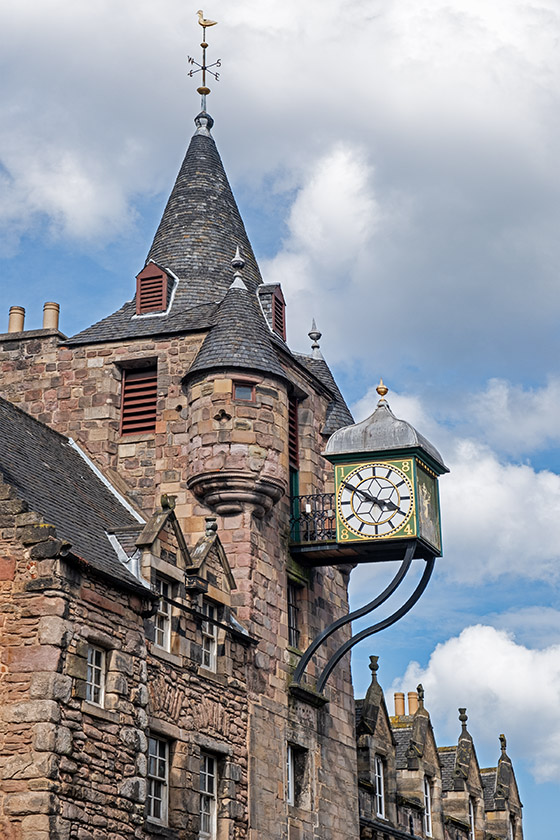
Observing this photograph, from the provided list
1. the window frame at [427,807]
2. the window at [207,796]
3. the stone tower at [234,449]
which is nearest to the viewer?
the window at [207,796]

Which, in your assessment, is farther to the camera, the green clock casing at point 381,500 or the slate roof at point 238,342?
the green clock casing at point 381,500

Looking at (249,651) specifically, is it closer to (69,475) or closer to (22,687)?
(69,475)

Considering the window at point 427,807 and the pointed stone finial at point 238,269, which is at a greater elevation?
the pointed stone finial at point 238,269

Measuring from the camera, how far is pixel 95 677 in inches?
837

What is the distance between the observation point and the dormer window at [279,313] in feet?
103

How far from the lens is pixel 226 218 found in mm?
33000

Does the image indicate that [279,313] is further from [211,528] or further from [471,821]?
[471,821]

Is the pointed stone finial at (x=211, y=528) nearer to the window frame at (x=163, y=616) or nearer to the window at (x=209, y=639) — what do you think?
the window at (x=209, y=639)

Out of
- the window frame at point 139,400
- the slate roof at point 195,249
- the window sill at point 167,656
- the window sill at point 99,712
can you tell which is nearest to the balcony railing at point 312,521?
the window frame at point 139,400

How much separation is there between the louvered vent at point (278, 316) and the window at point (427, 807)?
13356 mm

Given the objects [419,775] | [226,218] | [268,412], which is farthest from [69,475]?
[419,775]

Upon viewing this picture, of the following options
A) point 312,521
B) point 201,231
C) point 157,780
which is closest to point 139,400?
point 312,521

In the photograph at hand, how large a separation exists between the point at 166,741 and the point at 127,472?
6538 millimetres

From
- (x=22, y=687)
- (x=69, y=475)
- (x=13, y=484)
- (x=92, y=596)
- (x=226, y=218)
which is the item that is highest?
(x=226, y=218)
